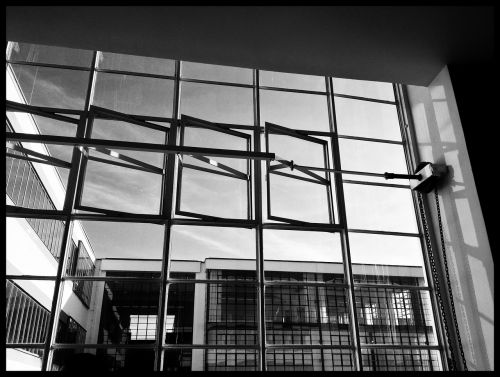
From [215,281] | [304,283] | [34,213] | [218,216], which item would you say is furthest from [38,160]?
[304,283]

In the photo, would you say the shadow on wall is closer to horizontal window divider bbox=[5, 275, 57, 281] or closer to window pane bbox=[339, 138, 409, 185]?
window pane bbox=[339, 138, 409, 185]

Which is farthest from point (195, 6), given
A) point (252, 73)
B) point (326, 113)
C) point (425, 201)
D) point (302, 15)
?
point (425, 201)

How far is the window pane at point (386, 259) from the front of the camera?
21.4 ft

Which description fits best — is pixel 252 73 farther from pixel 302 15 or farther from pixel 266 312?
pixel 266 312

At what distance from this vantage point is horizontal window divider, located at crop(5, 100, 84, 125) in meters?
6.13

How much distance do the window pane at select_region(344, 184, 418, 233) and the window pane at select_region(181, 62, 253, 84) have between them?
2696mm

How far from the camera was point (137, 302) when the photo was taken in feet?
18.8

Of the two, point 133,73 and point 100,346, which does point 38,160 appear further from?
point 100,346

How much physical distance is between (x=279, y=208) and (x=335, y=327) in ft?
6.14

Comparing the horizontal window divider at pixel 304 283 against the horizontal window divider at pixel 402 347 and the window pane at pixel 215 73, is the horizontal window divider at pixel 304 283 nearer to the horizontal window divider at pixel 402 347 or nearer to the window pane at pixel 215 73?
the horizontal window divider at pixel 402 347

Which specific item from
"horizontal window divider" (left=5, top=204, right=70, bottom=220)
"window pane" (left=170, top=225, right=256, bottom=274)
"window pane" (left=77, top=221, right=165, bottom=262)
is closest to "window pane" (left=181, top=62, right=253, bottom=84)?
"window pane" (left=170, top=225, right=256, bottom=274)

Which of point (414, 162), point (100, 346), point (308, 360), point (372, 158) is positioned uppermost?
point (372, 158)

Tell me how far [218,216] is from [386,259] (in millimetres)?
2675

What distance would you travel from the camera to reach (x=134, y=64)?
24.8 ft
